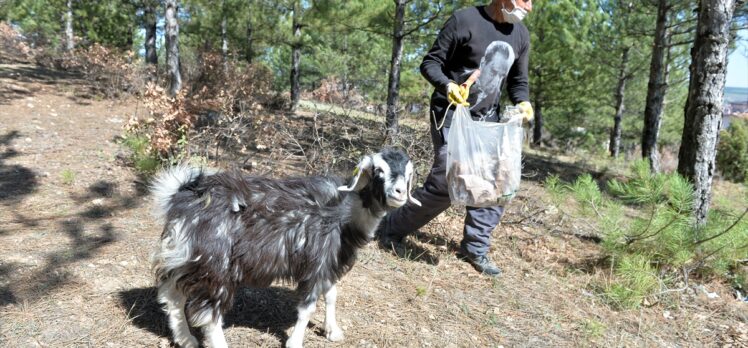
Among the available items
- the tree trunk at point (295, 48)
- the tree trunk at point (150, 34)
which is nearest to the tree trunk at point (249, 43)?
the tree trunk at point (295, 48)

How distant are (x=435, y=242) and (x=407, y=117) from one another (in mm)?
2049

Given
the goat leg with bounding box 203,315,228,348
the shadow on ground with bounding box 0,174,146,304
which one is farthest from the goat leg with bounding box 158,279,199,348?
the shadow on ground with bounding box 0,174,146,304

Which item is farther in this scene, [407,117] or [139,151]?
[407,117]

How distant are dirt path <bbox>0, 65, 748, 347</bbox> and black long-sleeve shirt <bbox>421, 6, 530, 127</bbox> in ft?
4.31

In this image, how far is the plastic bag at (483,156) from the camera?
3006mm

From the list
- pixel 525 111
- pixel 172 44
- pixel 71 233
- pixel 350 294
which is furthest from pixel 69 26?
pixel 525 111

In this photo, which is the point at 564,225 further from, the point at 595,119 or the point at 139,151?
the point at 595,119

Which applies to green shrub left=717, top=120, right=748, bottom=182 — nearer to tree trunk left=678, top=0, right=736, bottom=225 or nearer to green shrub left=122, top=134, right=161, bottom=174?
tree trunk left=678, top=0, right=736, bottom=225

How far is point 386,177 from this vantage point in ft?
7.84

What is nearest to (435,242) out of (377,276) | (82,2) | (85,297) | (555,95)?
Answer: (377,276)

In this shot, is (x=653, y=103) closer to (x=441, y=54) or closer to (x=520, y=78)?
(x=520, y=78)

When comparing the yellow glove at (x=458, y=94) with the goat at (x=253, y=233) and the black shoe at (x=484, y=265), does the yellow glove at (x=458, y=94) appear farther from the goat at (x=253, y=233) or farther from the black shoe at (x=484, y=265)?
the black shoe at (x=484, y=265)

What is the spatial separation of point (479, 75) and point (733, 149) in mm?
18956

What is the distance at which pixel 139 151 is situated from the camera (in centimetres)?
512
